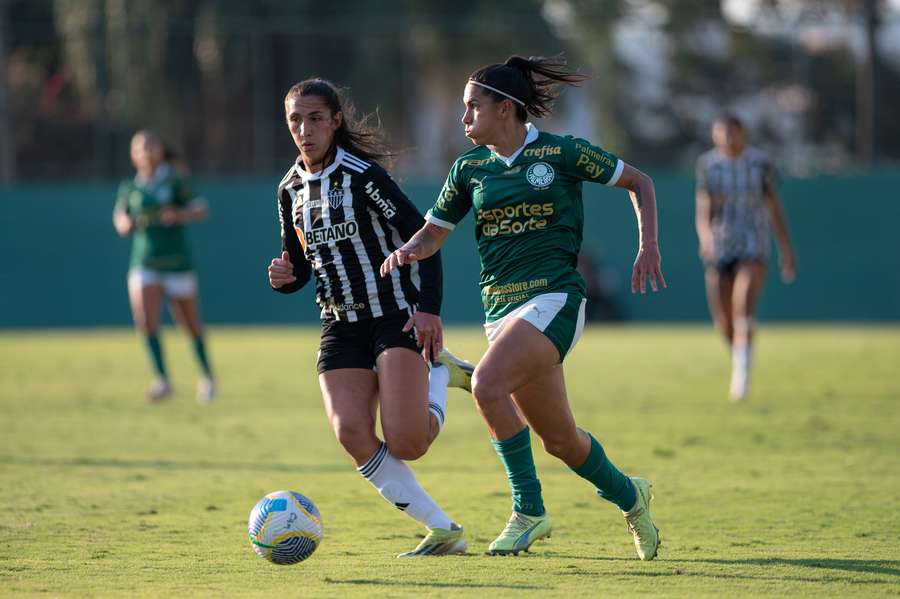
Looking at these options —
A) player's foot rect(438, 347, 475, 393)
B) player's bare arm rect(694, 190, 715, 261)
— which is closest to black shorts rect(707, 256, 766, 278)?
player's bare arm rect(694, 190, 715, 261)

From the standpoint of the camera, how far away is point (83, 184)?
2744 cm

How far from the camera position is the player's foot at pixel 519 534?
6215 millimetres

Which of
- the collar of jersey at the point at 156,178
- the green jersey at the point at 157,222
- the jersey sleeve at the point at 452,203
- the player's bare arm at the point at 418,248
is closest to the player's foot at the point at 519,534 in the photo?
the player's bare arm at the point at 418,248

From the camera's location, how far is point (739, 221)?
13.0 m

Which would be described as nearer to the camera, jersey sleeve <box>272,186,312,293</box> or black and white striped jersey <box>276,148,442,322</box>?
black and white striped jersey <box>276,148,442,322</box>

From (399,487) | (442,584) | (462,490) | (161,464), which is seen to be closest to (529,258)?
(399,487)

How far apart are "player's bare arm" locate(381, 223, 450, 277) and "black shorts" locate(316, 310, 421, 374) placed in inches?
11.8

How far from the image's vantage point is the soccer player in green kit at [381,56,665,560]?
6.10m

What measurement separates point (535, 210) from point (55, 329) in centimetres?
2184

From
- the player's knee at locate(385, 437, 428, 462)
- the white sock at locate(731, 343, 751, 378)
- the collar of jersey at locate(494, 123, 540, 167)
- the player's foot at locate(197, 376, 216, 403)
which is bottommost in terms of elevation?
the player's foot at locate(197, 376, 216, 403)

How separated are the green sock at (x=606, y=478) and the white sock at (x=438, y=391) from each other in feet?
2.25

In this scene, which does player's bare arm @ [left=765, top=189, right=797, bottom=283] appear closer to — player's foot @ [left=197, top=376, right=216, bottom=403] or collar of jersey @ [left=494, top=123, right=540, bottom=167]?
player's foot @ [left=197, top=376, right=216, bottom=403]

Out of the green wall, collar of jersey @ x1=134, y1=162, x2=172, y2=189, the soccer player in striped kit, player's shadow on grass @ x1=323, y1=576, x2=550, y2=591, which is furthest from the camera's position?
the green wall

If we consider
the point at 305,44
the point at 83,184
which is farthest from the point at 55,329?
Answer: the point at 305,44
